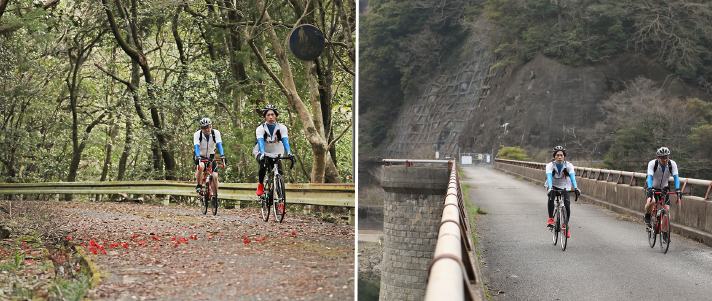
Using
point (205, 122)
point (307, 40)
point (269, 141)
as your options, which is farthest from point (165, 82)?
point (307, 40)

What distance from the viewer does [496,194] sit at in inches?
1124

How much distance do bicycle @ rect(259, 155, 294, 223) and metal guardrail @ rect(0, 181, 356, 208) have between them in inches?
3.4

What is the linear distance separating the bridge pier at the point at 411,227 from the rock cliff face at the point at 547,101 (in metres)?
34.9

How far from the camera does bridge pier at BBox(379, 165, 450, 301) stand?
22375 mm

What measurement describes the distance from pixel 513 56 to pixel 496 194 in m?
41.2

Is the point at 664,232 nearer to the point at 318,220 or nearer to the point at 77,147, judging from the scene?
the point at 318,220

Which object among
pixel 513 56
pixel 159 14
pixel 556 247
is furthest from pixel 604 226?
pixel 513 56

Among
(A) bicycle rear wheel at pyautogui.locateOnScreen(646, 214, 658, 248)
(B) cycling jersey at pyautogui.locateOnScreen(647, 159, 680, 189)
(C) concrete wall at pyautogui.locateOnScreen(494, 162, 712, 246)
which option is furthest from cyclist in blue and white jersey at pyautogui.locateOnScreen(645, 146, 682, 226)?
(C) concrete wall at pyautogui.locateOnScreen(494, 162, 712, 246)

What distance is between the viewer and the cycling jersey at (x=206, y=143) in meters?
7.06

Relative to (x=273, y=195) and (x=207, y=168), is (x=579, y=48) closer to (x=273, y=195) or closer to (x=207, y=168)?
(x=207, y=168)

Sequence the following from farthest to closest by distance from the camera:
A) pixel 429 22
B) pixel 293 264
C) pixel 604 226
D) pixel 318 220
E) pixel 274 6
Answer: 1. pixel 429 22
2. pixel 604 226
3. pixel 274 6
4. pixel 318 220
5. pixel 293 264

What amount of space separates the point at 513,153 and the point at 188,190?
5525 centimetres

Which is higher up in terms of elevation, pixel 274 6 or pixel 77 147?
pixel 274 6

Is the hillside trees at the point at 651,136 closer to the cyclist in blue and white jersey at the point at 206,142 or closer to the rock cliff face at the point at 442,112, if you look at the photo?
the rock cliff face at the point at 442,112
